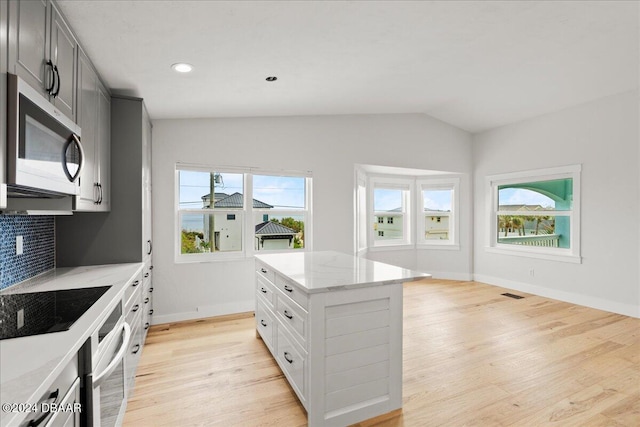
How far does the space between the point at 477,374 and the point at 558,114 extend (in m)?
3.93

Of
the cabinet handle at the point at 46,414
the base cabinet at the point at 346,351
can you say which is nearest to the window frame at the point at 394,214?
the base cabinet at the point at 346,351

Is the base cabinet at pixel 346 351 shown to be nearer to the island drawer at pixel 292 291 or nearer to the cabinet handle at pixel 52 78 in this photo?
the island drawer at pixel 292 291

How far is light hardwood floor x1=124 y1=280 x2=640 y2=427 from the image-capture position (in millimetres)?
1965

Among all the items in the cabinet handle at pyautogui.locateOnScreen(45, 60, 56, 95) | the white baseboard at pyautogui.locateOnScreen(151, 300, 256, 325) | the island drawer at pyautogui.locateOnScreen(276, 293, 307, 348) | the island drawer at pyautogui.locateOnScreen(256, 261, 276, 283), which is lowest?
the white baseboard at pyautogui.locateOnScreen(151, 300, 256, 325)

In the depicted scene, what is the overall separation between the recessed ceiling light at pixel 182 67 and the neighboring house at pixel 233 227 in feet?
5.69

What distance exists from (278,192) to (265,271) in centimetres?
168

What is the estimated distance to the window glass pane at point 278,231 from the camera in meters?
4.11

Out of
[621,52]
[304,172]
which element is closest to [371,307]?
[304,172]

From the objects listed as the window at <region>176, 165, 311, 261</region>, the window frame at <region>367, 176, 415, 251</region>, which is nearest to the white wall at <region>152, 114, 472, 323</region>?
the window at <region>176, 165, 311, 261</region>

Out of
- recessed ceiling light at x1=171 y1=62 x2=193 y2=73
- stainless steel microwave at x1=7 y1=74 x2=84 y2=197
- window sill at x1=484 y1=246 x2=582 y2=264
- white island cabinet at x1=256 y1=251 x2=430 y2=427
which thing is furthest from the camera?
window sill at x1=484 y1=246 x2=582 y2=264

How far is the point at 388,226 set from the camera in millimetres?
5887

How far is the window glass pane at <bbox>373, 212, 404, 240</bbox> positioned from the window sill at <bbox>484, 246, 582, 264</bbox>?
1503 millimetres

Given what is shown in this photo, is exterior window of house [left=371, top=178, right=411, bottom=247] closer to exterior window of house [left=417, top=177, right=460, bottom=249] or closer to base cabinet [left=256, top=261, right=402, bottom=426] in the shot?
exterior window of house [left=417, top=177, right=460, bottom=249]

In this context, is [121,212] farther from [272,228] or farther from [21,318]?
[272,228]
